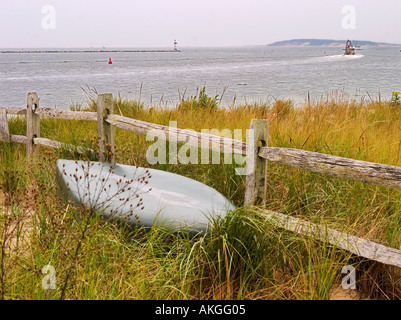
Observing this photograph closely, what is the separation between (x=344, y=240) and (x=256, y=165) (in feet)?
3.32

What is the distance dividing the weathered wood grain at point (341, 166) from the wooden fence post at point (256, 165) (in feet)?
0.27

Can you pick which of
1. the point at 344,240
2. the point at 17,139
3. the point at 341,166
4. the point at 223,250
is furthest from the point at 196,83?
the point at 223,250

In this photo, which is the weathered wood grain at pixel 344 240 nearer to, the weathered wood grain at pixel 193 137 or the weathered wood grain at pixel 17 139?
the weathered wood grain at pixel 193 137

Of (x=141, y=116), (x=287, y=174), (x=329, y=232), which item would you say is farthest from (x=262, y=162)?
(x=141, y=116)

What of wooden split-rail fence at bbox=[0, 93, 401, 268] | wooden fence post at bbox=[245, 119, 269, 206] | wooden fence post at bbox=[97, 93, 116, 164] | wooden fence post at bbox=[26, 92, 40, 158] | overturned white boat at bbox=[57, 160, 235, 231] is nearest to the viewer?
wooden split-rail fence at bbox=[0, 93, 401, 268]

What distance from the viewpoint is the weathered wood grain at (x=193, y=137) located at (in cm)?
406

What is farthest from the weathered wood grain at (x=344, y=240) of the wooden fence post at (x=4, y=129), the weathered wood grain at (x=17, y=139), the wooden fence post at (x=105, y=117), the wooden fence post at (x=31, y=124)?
the wooden fence post at (x=4, y=129)

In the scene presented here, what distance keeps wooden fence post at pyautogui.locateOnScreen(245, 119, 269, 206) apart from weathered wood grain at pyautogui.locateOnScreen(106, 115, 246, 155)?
12cm

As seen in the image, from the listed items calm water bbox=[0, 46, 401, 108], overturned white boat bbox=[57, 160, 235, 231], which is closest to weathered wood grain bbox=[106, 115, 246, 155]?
overturned white boat bbox=[57, 160, 235, 231]

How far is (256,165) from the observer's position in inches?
155

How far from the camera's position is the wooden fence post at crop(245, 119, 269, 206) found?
12.7 ft

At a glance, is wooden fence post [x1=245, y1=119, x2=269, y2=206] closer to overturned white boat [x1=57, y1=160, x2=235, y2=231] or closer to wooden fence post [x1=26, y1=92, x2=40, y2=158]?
overturned white boat [x1=57, y1=160, x2=235, y2=231]
